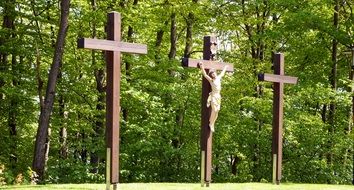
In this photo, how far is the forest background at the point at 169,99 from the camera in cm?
1967

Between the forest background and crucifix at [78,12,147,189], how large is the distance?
9593 mm

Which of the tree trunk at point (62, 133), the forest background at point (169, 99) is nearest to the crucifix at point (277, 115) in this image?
the forest background at point (169, 99)

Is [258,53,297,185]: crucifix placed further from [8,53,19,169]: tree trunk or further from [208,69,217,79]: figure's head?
[8,53,19,169]: tree trunk

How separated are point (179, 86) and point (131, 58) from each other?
6.77ft

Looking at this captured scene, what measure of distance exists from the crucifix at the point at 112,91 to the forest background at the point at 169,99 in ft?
31.5

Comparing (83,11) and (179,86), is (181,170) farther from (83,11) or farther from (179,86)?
(83,11)

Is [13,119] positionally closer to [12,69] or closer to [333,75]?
[12,69]

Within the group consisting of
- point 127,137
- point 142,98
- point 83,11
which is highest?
point 83,11

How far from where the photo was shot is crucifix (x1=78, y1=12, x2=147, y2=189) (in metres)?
8.87

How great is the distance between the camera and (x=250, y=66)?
23219 mm

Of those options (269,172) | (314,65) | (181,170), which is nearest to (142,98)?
(181,170)

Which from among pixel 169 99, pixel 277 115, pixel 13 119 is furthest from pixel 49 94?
pixel 277 115

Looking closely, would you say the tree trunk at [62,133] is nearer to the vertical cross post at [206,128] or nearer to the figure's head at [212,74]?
the vertical cross post at [206,128]

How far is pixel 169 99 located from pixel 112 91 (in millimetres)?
11364
